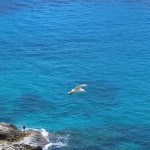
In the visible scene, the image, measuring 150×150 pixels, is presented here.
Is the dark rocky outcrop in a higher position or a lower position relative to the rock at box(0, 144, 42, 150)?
higher

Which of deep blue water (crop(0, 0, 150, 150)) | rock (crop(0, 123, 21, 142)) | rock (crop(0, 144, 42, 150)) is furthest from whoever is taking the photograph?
deep blue water (crop(0, 0, 150, 150))

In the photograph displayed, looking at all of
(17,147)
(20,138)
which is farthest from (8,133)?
(17,147)

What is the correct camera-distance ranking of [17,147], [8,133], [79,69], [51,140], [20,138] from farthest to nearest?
[79,69] → [51,140] → [20,138] → [8,133] → [17,147]

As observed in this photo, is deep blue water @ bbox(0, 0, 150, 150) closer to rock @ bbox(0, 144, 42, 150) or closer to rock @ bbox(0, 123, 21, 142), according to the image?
rock @ bbox(0, 123, 21, 142)

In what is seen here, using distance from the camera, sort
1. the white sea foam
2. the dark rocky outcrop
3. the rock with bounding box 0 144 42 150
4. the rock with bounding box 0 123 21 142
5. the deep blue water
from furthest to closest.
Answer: the deep blue water → the white sea foam → the rock with bounding box 0 123 21 142 → the dark rocky outcrop → the rock with bounding box 0 144 42 150

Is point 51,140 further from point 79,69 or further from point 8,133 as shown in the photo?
point 79,69

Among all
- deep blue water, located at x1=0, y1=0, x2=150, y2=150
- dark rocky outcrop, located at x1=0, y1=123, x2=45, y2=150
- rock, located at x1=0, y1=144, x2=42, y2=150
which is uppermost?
deep blue water, located at x1=0, y1=0, x2=150, y2=150

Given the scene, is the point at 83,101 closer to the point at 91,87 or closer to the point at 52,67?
the point at 91,87

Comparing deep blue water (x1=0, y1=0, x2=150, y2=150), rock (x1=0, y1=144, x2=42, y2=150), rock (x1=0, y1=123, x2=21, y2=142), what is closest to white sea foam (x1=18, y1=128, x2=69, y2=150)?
deep blue water (x1=0, y1=0, x2=150, y2=150)

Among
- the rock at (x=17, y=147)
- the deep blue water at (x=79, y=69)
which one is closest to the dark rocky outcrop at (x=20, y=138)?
the rock at (x=17, y=147)
